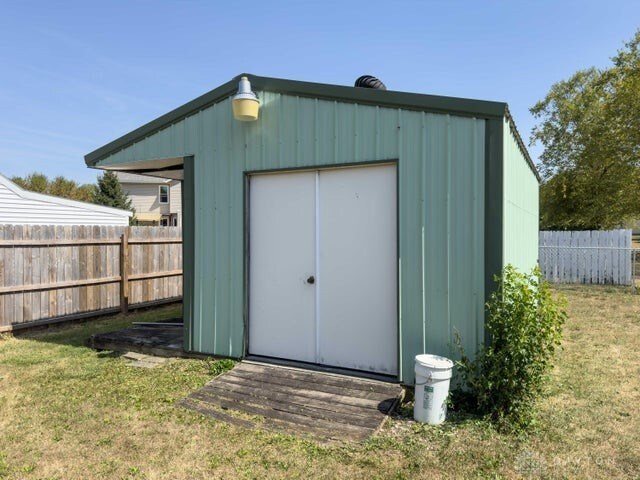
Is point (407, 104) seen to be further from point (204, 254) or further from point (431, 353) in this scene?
point (204, 254)

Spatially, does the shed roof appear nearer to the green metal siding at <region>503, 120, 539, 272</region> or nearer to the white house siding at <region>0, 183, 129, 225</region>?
the green metal siding at <region>503, 120, 539, 272</region>

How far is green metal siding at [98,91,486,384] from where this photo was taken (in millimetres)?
4012

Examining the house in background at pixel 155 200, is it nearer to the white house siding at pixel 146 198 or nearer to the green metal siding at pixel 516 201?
the white house siding at pixel 146 198

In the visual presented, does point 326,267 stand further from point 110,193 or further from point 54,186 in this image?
point 54,186

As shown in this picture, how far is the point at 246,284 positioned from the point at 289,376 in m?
1.30

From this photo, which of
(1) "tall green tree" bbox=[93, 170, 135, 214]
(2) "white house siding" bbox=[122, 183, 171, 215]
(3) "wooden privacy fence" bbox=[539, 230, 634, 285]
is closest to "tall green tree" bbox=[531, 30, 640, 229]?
(3) "wooden privacy fence" bbox=[539, 230, 634, 285]

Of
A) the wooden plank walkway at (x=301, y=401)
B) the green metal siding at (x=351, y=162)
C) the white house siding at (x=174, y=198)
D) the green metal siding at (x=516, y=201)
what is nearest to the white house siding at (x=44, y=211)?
the green metal siding at (x=351, y=162)

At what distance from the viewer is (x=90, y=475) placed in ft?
9.71

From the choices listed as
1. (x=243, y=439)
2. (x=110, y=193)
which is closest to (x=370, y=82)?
(x=243, y=439)

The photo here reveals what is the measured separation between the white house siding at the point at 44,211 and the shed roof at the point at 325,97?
7162 millimetres

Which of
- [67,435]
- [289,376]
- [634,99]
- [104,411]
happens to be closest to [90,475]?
[67,435]

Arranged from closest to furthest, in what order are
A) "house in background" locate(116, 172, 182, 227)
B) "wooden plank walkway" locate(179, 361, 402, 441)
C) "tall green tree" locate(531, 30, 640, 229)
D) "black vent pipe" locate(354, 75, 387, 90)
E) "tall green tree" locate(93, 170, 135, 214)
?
1. "wooden plank walkway" locate(179, 361, 402, 441)
2. "black vent pipe" locate(354, 75, 387, 90)
3. "tall green tree" locate(531, 30, 640, 229)
4. "tall green tree" locate(93, 170, 135, 214)
5. "house in background" locate(116, 172, 182, 227)

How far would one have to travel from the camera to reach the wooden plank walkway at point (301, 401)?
3.62m

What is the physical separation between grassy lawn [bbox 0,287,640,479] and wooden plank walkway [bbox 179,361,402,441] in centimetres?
14
